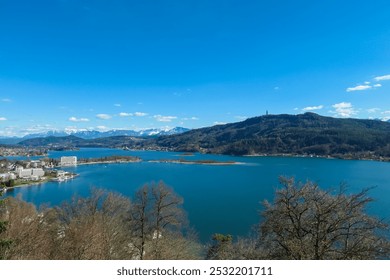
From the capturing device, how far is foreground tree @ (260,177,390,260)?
11.0 ft

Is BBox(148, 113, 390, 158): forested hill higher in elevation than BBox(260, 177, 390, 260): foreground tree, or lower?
higher

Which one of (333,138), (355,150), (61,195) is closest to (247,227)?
(61,195)

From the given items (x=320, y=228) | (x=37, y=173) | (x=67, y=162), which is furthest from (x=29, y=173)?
(x=320, y=228)

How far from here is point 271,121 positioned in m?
120

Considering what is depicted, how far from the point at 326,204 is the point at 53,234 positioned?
516 cm

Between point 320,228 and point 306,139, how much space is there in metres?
82.4

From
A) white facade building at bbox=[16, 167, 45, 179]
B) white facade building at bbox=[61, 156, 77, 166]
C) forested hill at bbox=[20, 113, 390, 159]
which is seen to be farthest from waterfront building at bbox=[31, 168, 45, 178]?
forested hill at bbox=[20, 113, 390, 159]

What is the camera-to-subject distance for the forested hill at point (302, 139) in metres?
68.4

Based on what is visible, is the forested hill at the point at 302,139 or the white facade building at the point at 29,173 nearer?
the white facade building at the point at 29,173

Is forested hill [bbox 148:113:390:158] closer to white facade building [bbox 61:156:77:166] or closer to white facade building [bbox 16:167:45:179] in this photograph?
white facade building [bbox 61:156:77:166]

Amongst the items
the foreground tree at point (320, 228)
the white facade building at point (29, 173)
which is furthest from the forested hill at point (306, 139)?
the foreground tree at point (320, 228)

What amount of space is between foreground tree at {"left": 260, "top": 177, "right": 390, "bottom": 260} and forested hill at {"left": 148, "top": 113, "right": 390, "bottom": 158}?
217 ft

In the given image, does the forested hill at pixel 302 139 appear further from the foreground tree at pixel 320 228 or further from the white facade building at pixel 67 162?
the foreground tree at pixel 320 228

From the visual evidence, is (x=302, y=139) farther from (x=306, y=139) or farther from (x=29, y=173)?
(x=29, y=173)
